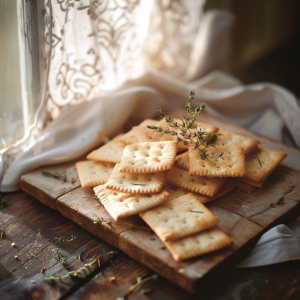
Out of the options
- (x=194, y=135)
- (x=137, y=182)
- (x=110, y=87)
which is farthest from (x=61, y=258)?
(x=110, y=87)

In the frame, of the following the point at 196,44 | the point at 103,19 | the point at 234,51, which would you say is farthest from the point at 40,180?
the point at 234,51

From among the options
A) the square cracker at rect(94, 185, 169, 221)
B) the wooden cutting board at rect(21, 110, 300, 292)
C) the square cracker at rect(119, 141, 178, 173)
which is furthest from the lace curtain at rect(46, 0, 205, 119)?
the square cracker at rect(94, 185, 169, 221)

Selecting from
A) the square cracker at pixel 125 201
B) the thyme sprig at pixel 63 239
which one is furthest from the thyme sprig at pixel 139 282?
the thyme sprig at pixel 63 239

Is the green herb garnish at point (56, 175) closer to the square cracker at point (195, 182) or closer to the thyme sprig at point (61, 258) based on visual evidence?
the thyme sprig at point (61, 258)

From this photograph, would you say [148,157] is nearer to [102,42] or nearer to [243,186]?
[243,186]

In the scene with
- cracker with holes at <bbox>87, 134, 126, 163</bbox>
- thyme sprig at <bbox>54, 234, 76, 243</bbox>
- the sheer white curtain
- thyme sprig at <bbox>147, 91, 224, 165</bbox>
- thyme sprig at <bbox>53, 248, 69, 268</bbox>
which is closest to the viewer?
thyme sprig at <bbox>53, 248, 69, 268</bbox>

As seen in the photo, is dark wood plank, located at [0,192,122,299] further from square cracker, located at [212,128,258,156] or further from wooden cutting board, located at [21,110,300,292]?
square cracker, located at [212,128,258,156]

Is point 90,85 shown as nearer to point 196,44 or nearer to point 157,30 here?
point 157,30
